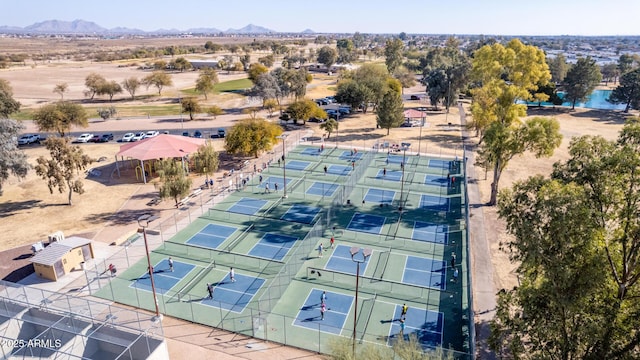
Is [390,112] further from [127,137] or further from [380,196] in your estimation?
[127,137]

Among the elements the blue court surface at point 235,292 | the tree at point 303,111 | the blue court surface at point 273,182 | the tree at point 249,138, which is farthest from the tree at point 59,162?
the tree at point 303,111

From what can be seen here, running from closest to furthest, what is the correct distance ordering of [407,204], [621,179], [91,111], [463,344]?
[621,179]
[463,344]
[407,204]
[91,111]

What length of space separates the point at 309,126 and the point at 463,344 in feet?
171

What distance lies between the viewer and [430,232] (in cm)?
3238

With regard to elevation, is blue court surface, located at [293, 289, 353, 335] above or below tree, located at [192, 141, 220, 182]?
below

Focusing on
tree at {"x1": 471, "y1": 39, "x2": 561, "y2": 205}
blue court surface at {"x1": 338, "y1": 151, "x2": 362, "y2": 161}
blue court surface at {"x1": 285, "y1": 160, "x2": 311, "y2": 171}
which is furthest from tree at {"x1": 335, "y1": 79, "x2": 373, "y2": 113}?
blue court surface at {"x1": 285, "y1": 160, "x2": 311, "y2": 171}


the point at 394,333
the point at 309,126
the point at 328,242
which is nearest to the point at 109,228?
the point at 328,242

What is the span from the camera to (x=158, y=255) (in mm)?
29203

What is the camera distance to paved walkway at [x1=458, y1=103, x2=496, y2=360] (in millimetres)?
21175

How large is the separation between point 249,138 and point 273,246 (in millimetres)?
20884

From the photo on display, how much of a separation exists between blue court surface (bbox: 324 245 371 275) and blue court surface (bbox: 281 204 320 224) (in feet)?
16.8

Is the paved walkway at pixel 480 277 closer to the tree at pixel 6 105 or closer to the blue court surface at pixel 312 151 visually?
the blue court surface at pixel 312 151

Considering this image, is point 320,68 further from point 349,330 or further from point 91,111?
point 349,330

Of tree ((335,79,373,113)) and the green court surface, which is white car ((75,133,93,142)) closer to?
the green court surface
